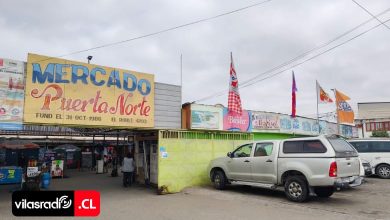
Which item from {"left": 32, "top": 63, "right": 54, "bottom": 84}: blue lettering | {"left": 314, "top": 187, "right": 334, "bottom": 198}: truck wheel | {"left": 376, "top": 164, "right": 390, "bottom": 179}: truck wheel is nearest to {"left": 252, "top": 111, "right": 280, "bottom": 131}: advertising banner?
{"left": 376, "top": 164, "right": 390, "bottom": 179}: truck wheel

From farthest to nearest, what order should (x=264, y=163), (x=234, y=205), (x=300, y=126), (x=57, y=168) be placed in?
(x=57, y=168) < (x=300, y=126) < (x=264, y=163) < (x=234, y=205)

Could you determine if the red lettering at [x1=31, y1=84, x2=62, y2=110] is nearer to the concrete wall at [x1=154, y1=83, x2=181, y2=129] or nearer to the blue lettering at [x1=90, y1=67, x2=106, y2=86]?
the blue lettering at [x1=90, y1=67, x2=106, y2=86]

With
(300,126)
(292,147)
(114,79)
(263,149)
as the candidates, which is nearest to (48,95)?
(114,79)

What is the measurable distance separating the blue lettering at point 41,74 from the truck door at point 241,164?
687 cm

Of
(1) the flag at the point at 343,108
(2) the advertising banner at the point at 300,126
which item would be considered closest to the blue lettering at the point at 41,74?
(2) the advertising banner at the point at 300,126

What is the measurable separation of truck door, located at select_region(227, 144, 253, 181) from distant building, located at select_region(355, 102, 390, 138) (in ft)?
114

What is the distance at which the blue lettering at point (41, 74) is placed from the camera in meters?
10.9

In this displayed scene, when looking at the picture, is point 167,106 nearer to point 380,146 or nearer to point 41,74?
point 41,74

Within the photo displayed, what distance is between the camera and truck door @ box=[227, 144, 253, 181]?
12609 millimetres

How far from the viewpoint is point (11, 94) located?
34.4 feet

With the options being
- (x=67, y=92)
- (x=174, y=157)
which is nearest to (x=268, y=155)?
(x=174, y=157)

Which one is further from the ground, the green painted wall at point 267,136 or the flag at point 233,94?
the flag at point 233,94

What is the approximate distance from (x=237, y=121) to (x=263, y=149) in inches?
170

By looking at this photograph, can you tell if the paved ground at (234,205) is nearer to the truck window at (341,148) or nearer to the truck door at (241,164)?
the truck door at (241,164)
